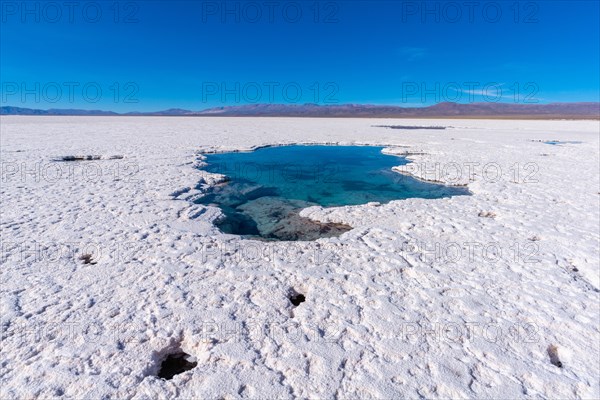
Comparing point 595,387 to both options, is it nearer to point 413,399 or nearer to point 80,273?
point 413,399

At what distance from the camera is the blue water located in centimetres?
608

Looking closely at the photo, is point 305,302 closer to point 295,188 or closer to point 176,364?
point 176,364

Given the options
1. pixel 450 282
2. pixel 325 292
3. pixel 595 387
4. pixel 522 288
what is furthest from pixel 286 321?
pixel 522 288

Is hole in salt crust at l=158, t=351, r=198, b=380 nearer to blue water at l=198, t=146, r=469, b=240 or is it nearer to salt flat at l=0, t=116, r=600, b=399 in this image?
salt flat at l=0, t=116, r=600, b=399

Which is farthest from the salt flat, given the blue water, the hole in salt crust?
the blue water

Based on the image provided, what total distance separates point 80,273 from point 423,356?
3.94 m

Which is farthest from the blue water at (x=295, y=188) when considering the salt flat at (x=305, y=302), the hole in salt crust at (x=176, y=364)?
the hole in salt crust at (x=176, y=364)

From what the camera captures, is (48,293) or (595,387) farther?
(48,293)

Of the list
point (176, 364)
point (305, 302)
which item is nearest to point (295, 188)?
point (305, 302)

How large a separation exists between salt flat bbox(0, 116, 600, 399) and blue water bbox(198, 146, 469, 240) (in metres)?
0.63

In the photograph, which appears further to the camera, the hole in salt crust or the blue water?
the blue water

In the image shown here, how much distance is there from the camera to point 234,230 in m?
5.82

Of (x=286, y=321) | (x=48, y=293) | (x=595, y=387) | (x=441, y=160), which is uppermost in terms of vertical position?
(x=441, y=160)

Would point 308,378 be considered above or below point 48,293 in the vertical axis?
below
